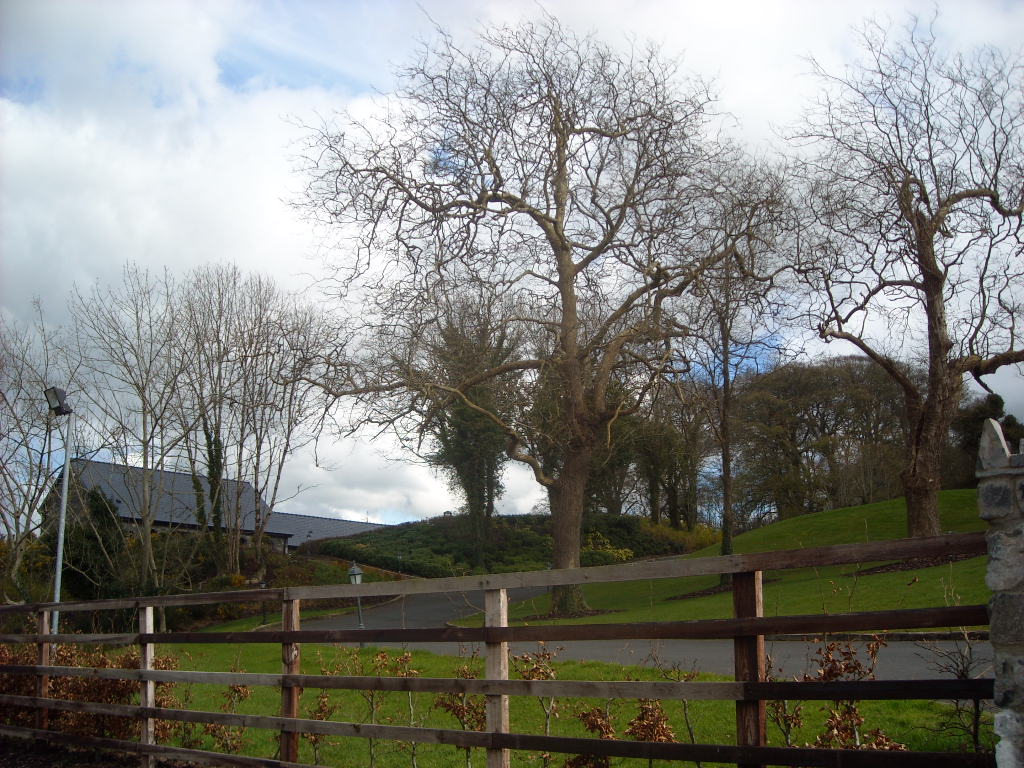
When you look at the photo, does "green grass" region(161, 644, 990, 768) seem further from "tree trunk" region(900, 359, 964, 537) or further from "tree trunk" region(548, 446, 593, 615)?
"tree trunk" region(900, 359, 964, 537)

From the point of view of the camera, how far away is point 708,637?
3955 millimetres

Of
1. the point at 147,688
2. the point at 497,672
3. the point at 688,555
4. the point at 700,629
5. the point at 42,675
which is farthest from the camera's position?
the point at 688,555

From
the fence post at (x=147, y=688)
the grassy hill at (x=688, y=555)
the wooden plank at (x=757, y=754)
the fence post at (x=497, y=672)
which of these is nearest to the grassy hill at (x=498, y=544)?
the grassy hill at (x=688, y=555)

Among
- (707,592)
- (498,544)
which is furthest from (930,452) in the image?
(498,544)

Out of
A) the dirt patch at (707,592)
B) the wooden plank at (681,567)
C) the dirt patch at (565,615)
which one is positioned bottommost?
the dirt patch at (565,615)

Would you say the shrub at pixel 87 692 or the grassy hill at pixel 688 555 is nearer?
the shrub at pixel 87 692

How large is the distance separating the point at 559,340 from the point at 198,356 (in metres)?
13.2

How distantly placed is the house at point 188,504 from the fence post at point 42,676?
57.1 feet

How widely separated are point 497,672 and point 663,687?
1069 mm

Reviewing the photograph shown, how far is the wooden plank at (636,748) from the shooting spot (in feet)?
10.6

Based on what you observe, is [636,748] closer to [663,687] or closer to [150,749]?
[663,687]

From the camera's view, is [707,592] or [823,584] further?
[707,592]

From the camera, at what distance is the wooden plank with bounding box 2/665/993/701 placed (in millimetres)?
3256

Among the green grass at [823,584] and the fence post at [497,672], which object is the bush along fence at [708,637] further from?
the green grass at [823,584]
